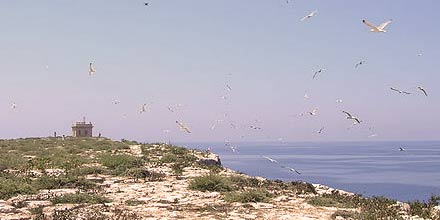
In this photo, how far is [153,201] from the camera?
49.2ft

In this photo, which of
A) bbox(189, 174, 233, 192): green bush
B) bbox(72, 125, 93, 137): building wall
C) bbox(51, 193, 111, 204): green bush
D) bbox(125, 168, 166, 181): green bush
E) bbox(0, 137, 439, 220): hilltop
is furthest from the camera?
bbox(72, 125, 93, 137): building wall

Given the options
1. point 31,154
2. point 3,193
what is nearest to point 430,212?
point 3,193

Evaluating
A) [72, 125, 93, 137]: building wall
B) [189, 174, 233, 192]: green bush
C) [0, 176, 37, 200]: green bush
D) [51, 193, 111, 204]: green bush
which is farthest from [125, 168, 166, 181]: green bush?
[72, 125, 93, 137]: building wall

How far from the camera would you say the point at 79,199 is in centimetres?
1489

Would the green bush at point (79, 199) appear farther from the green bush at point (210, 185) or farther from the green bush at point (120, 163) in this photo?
the green bush at point (120, 163)

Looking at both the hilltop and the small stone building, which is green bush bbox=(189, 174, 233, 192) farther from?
the small stone building

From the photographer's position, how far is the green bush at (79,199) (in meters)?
14.7

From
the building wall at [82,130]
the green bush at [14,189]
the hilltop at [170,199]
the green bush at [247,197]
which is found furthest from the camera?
the building wall at [82,130]

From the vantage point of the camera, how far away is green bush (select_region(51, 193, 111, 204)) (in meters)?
14.7

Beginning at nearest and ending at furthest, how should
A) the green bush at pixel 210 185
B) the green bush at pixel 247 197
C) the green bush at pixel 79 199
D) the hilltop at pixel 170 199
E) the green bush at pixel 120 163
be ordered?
the hilltop at pixel 170 199
the green bush at pixel 79 199
the green bush at pixel 247 197
the green bush at pixel 210 185
the green bush at pixel 120 163

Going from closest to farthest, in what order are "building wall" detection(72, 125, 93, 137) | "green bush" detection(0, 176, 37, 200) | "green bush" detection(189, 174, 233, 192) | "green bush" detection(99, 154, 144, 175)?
1. "green bush" detection(0, 176, 37, 200)
2. "green bush" detection(189, 174, 233, 192)
3. "green bush" detection(99, 154, 144, 175)
4. "building wall" detection(72, 125, 93, 137)

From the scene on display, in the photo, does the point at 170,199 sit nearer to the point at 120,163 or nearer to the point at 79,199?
the point at 79,199

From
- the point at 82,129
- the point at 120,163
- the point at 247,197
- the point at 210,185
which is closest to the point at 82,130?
the point at 82,129

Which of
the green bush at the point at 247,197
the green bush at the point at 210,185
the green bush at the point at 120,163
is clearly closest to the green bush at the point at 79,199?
the green bush at the point at 210,185
